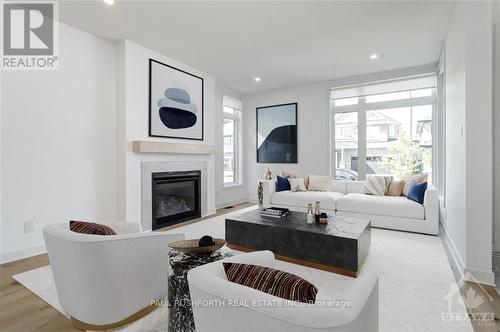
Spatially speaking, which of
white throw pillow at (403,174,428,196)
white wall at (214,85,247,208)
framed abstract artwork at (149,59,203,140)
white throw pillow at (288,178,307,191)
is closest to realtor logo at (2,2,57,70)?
framed abstract artwork at (149,59,203,140)

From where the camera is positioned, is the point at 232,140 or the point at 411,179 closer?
the point at 411,179

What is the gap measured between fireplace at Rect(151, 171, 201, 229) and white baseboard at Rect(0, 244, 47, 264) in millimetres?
1374

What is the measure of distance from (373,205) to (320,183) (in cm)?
124

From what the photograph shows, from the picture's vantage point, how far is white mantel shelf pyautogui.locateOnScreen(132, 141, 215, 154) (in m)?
3.64

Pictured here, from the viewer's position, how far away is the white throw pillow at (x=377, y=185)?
4.45m

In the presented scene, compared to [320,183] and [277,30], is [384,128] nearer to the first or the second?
[320,183]

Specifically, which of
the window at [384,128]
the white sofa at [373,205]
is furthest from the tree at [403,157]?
the white sofa at [373,205]

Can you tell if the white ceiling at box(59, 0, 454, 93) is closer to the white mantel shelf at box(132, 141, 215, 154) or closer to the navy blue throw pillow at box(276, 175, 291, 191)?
the white mantel shelf at box(132, 141, 215, 154)

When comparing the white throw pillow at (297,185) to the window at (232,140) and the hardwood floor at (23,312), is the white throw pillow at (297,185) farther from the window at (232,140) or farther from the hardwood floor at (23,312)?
the hardwood floor at (23,312)

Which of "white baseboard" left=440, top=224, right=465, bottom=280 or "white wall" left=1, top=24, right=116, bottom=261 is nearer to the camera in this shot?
"white baseboard" left=440, top=224, right=465, bottom=280

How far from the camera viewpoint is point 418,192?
3.85m

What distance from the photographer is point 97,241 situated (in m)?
1.42

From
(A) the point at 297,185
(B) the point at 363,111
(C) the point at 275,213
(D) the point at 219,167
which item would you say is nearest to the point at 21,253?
(C) the point at 275,213

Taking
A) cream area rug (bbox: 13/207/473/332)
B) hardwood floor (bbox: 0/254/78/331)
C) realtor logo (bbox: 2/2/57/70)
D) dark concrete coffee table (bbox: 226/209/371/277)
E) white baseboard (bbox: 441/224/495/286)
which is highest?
realtor logo (bbox: 2/2/57/70)
